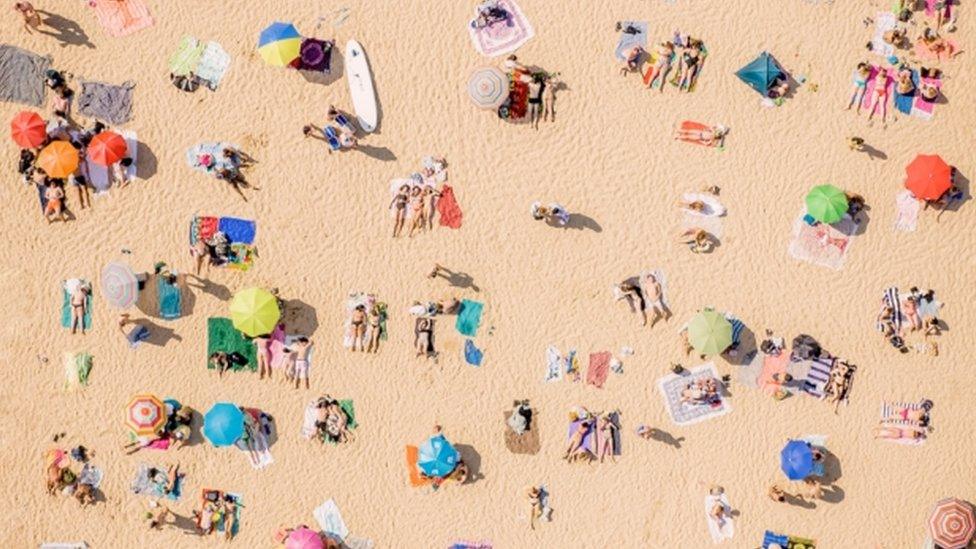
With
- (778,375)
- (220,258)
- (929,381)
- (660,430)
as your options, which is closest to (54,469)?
(220,258)

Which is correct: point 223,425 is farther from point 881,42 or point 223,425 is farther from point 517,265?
point 881,42

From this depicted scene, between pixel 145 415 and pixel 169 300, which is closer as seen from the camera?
pixel 145 415

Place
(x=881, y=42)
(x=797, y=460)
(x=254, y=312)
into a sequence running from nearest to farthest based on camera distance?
(x=254, y=312) → (x=797, y=460) → (x=881, y=42)

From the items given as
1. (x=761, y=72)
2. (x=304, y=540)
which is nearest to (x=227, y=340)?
(x=304, y=540)

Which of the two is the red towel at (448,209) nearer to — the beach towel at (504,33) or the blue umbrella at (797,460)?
the beach towel at (504,33)

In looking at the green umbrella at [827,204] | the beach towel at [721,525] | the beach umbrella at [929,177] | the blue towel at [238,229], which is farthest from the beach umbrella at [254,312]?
the beach umbrella at [929,177]

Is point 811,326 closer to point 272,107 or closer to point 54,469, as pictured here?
Result: point 272,107
